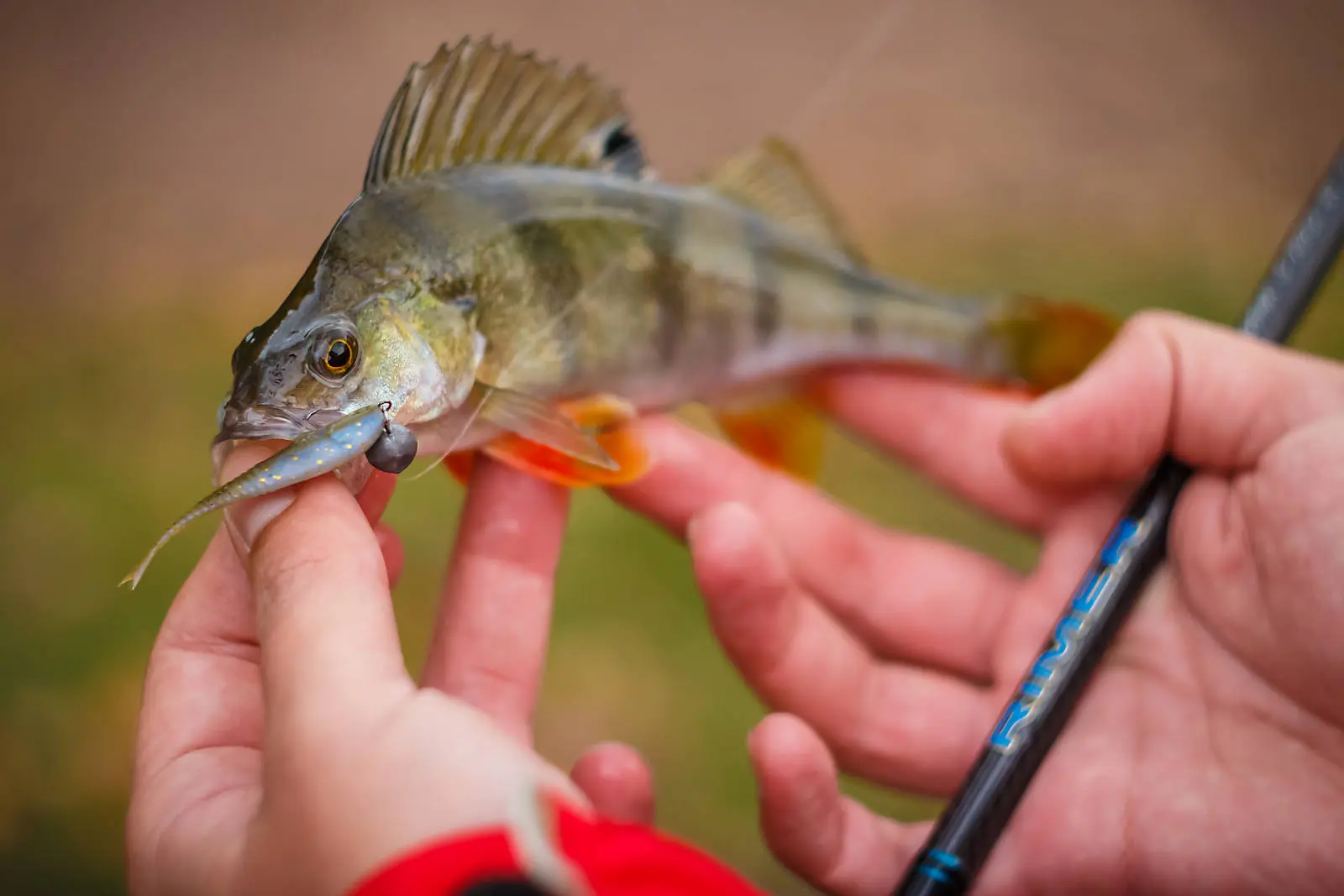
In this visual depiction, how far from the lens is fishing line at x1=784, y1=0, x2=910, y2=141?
3.11ft

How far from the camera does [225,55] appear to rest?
699mm

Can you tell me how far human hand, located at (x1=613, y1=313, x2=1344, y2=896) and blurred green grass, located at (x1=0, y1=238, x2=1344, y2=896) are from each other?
0.08 meters

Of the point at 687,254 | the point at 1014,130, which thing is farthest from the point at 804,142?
the point at 687,254

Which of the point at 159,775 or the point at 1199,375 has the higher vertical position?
the point at 1199,375

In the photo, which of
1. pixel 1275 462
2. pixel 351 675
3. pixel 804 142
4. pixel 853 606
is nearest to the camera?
pixel 351 675

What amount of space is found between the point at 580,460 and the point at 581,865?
33 cm

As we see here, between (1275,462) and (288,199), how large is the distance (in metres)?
0.65

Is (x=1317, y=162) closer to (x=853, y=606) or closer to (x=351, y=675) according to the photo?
(x=853, y=606)

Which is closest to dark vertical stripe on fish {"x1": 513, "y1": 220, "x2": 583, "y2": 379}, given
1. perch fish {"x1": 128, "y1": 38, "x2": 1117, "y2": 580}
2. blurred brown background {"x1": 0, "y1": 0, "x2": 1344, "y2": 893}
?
perch fish {"x1": 128, "y1": 38, "x2": 1117, "y2": 580}

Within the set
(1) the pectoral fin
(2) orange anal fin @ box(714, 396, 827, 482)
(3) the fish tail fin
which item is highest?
(3) the fish tail fin

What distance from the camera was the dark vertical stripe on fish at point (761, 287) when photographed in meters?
0.75

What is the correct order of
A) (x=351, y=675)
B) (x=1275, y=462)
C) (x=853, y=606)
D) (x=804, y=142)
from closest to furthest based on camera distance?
1. (x=351, y=675)
2. (x=1275, y=462)
3. (x=853, y=606)
4. (x=804, y=142)

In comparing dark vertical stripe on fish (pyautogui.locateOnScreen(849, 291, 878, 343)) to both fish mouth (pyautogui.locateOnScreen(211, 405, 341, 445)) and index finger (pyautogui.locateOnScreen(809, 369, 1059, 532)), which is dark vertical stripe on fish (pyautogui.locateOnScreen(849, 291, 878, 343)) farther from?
fish mouth (pyautogui.locateOnScreen(211, 405, 341, 445))

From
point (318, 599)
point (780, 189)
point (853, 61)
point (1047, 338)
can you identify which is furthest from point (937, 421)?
point (318, 599)
